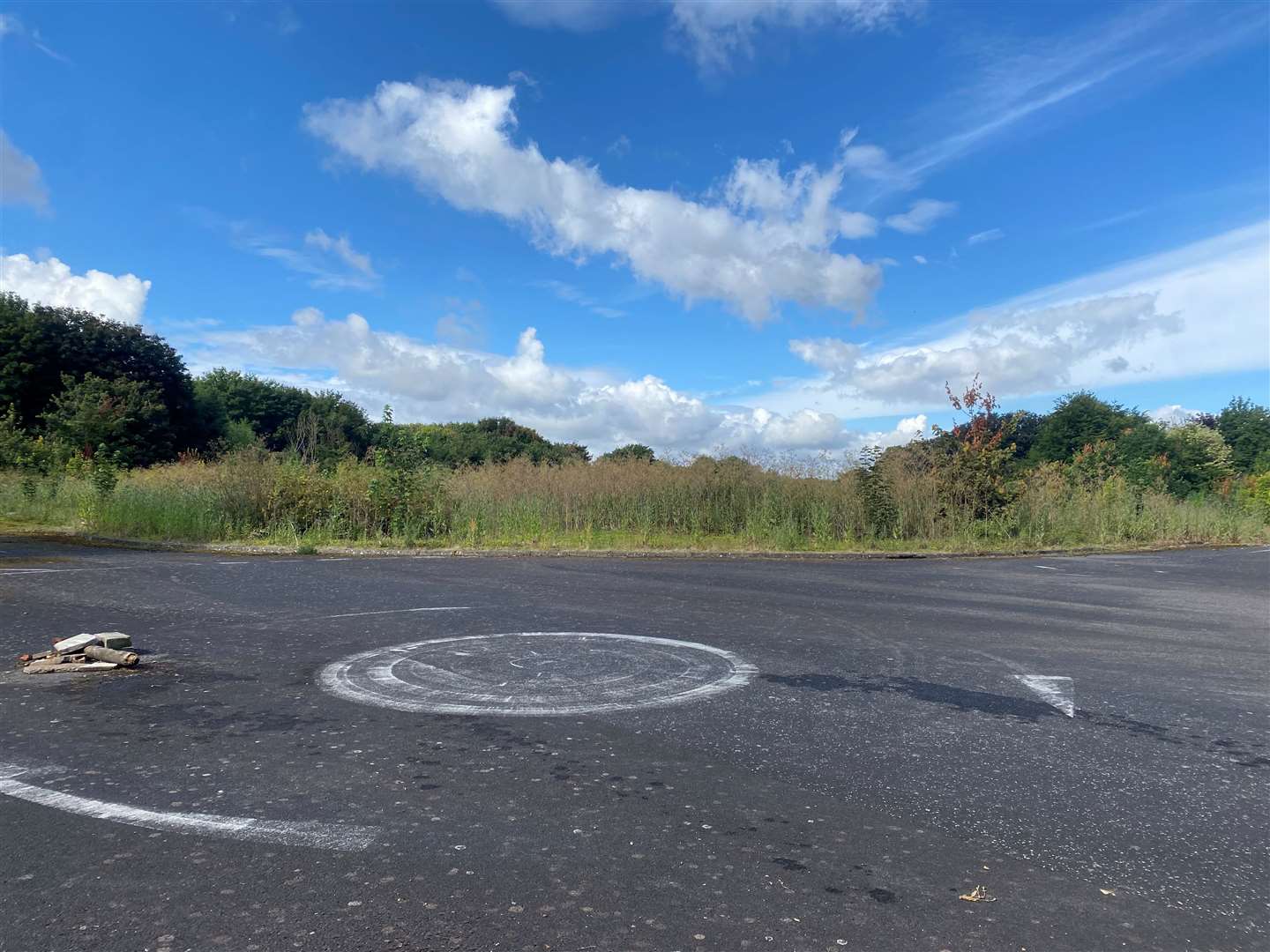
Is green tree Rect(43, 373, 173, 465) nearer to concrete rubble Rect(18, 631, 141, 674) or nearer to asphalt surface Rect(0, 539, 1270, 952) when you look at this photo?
concrete rubble Rect(18, 631, 141, 674)

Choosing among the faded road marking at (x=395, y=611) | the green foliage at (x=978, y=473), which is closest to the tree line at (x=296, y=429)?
the green foliage at (x=978, y=473)

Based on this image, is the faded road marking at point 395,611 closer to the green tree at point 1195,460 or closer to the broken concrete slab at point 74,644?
the broken concrete slab at point 74,644

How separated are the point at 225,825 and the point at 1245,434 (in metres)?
71.9

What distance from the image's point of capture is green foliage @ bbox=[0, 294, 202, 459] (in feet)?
133

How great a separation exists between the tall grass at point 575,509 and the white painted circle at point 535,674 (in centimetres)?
963

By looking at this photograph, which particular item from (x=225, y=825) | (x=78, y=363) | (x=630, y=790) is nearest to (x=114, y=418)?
(x=78, y=363)

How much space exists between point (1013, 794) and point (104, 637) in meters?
6.15

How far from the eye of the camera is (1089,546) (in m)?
19.6

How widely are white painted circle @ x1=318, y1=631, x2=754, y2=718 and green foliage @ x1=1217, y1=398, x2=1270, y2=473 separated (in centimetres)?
5665

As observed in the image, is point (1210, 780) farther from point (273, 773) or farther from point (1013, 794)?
point (273, 773)

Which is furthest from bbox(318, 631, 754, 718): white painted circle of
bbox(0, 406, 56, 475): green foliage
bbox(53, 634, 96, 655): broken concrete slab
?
bbox(0, 406, 56, 475): green foliage

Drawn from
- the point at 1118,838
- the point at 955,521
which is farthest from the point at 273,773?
the point at 955,521

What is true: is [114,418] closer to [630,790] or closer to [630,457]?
[630,457]

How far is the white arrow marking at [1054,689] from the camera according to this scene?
5.41 metres
